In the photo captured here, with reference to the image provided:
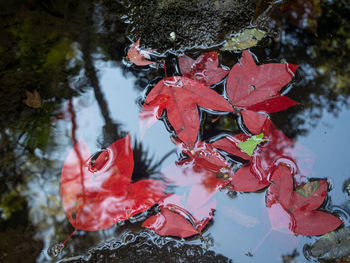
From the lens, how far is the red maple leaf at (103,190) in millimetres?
1201

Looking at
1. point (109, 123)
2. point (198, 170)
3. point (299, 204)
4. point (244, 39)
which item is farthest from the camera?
point (244, 39)

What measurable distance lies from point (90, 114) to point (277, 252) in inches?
42.2

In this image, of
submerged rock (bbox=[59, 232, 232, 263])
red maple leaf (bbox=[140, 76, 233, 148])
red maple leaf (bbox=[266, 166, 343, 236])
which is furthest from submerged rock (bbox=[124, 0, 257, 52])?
submerged rock (bbox=[59, 232, 232, 263])

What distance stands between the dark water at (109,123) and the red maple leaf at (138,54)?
35 mm

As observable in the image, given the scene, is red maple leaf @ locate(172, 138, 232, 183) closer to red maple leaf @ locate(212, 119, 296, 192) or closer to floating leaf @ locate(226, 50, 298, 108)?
red maple leaf @ locate(212, 119, 296, 192)

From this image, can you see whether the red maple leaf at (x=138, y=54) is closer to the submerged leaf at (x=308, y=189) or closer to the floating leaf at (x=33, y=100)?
the floating leaf at (x=33, y=100)

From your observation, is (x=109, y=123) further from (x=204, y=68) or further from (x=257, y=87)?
(x=257, y=87)

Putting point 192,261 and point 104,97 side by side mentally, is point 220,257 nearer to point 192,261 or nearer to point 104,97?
point 192,261

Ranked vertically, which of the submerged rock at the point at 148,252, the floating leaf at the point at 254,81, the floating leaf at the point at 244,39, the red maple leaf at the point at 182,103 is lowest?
the submerged rock at the point at 148,252

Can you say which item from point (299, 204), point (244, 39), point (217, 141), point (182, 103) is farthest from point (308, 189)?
point (244, 39)

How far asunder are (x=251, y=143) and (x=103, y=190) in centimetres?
71

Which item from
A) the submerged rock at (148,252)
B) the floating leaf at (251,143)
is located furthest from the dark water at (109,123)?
the floating leaf at (251,143)

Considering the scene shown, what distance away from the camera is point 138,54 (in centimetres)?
149

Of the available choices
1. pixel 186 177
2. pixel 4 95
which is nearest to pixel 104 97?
pixel 4 95
